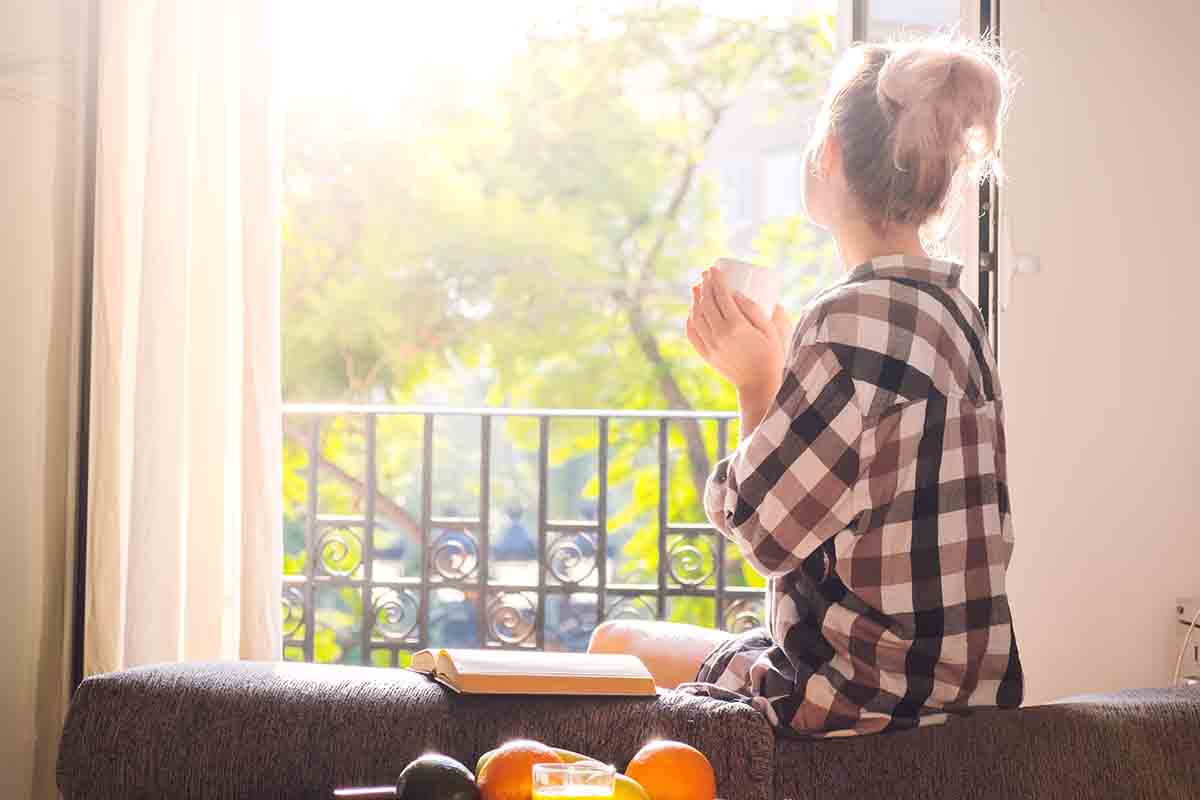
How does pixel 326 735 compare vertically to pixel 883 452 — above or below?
below

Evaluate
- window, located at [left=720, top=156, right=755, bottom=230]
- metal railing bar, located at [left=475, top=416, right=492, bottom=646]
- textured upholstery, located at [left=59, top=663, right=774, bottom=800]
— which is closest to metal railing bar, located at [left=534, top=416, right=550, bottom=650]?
metal railing bar, located at [left=475, top=416, right=492, bottom=646]

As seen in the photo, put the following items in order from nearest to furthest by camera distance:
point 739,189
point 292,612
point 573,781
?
1. point 573,781
2. point 292,612
3. point 739,189

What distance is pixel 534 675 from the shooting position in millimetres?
1189

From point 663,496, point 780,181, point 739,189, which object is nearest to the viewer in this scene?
point 663,496

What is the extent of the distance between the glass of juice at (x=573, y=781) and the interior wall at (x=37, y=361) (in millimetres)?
1190

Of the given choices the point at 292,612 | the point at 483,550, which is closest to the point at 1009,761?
the point at 483,550

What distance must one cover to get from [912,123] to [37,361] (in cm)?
127

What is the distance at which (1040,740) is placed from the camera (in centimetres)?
118

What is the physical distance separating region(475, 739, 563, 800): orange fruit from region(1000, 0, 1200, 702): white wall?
1764mm

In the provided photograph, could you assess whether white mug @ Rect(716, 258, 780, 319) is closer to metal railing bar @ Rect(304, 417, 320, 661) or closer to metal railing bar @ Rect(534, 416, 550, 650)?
metal railing bar @ Rect(534, 416, 550, 650)

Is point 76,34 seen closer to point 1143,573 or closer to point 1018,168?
point 1018,168

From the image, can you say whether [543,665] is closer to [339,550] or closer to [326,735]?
[326,735]

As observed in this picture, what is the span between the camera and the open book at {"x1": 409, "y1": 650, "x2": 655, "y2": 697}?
118cm

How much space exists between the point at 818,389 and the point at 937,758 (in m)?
0.34
